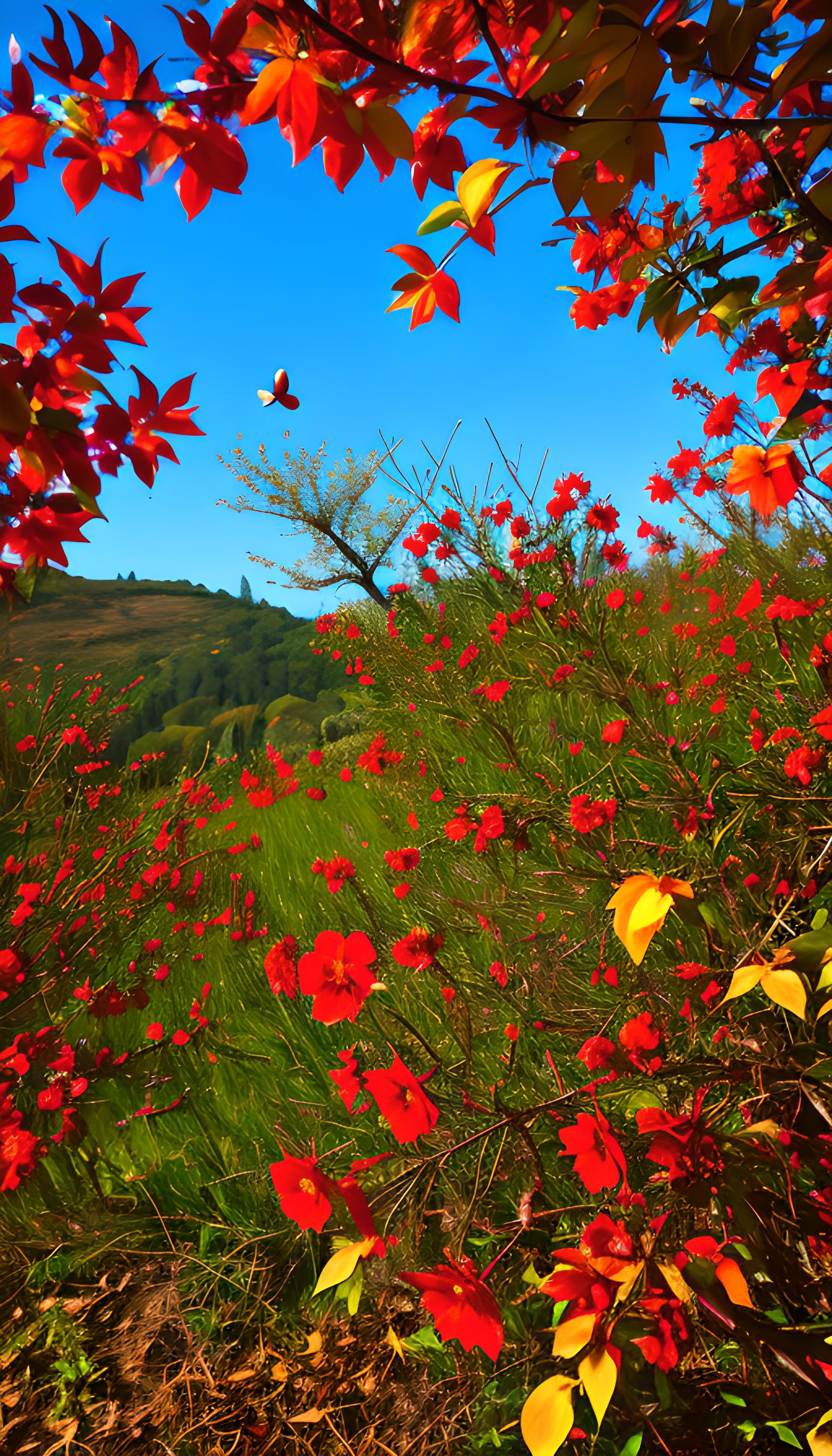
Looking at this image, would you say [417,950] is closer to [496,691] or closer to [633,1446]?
[633,1446]

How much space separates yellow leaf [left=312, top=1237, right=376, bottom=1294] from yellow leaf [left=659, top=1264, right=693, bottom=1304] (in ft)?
0.93

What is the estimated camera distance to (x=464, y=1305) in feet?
2.09

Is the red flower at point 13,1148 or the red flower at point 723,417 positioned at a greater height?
the red flower at point 723,417

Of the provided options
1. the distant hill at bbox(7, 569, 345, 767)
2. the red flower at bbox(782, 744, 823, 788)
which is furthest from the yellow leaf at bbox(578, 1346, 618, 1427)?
the distant hill at bbox(7, 569, 345, 767)

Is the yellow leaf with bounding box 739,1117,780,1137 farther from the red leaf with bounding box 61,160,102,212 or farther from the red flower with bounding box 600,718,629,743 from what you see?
the red leaf with bounding box 61,160,102,212

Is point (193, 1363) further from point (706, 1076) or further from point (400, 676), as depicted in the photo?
point (400, 676)

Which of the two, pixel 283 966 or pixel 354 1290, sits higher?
pixel 283 966

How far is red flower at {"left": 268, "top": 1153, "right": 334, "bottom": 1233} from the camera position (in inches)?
27.7

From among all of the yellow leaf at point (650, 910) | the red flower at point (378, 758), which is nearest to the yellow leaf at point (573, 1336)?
the yellow leaf at point (650, 910)

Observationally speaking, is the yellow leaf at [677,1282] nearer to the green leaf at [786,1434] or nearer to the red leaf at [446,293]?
the green leaf at [786,1434]

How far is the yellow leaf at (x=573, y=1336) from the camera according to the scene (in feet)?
1.91

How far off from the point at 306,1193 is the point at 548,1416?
0.28 metres

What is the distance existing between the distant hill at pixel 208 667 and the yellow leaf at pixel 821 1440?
4568mm

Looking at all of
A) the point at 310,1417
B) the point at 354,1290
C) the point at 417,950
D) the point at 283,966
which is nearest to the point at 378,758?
the point at 283,966
